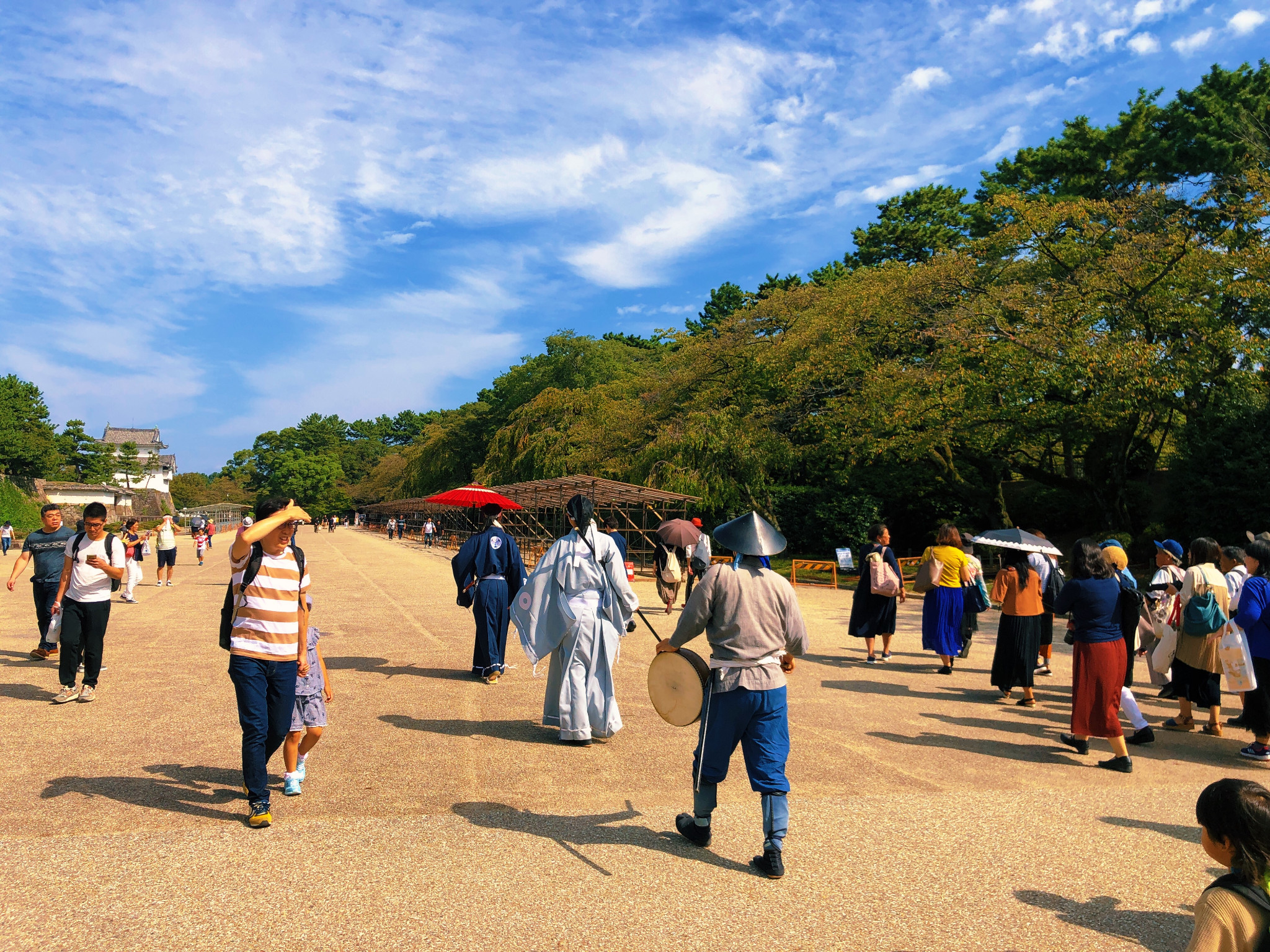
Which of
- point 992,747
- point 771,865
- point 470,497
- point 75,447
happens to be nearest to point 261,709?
point 771,865

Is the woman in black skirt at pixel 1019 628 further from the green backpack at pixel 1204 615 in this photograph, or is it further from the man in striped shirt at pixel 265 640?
the man in striped shirt at pixel 265 640

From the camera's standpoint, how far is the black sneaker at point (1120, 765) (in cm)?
568

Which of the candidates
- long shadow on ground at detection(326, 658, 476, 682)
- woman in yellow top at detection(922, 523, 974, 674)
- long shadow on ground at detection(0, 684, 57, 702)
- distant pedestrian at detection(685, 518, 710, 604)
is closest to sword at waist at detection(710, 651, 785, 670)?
long shadow on ground at detection(326, 658, 476, 682)

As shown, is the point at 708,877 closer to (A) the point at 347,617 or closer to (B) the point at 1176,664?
(B) the point at 1176,664

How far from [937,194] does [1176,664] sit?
35746 mm

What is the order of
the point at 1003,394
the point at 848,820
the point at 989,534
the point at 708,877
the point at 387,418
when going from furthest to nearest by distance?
the point at 387,418, the point at 1003,394, the point at 989,534, the point at 848,820, the point at 708,877

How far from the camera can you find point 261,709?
14.4ft

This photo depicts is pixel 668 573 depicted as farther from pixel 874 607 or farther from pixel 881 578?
pixel 881 578

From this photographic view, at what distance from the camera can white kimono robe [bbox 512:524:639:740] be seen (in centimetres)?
611

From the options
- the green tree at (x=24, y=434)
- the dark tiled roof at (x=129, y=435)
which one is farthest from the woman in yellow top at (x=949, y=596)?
the dark tiled roof at (x=129, y=435)

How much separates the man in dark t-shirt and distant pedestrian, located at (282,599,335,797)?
4.80 metres

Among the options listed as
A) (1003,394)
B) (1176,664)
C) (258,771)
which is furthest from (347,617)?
(1003,394)

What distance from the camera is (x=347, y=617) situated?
12867 millimetres

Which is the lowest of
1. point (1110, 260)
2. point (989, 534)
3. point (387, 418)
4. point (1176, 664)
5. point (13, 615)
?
point (13, 615)
